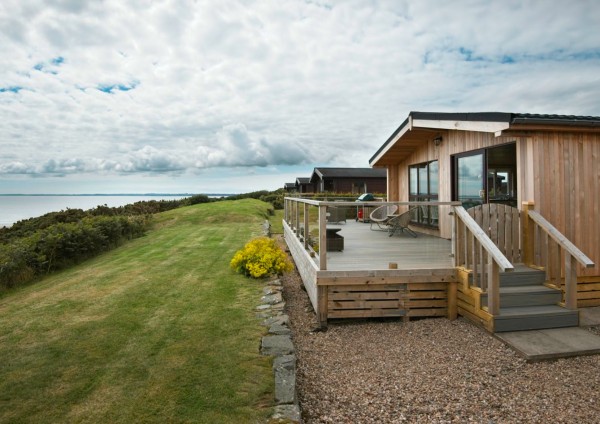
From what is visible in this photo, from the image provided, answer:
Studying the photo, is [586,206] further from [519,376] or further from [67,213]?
[67,213]

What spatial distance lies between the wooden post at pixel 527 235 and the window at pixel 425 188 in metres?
4.09

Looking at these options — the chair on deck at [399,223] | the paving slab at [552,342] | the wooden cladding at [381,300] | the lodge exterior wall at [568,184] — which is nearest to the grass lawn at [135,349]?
the wooden cladding at [381,300]

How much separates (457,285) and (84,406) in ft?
17.2

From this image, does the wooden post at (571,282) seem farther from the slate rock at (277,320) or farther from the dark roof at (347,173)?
the dark roof at (347,173)

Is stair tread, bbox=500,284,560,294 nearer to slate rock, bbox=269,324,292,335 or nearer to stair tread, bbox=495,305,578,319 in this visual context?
stair tread, bbox=495,305,578,319

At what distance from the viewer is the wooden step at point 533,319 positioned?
5246mm

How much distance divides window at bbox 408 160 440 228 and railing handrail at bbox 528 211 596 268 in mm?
4323

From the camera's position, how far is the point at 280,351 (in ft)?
15.1

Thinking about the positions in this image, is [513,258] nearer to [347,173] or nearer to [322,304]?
[322,304]

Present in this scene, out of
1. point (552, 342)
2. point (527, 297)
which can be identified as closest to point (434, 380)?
point (552, 342)

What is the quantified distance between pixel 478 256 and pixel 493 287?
97 cm

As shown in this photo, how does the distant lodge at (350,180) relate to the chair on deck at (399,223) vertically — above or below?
above

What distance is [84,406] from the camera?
3428 mm

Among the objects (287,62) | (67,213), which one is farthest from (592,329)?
(67,213)
